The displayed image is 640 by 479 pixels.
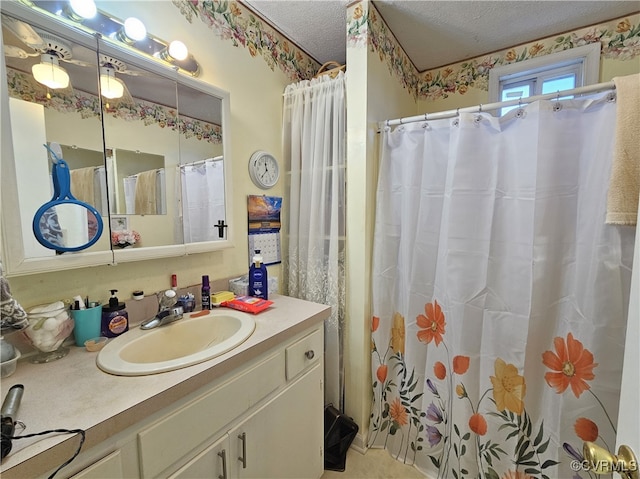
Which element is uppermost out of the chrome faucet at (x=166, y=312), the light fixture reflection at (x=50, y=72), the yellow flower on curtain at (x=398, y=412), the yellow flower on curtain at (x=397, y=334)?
the light fixture reflection at (x=50, y=72)

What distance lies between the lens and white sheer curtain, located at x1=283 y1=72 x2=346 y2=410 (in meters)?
1.53

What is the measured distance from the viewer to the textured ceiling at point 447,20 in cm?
140

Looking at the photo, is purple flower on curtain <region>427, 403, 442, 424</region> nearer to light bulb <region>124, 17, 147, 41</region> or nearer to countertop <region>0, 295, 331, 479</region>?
countertop <region>0, 295, 331, 479</region>

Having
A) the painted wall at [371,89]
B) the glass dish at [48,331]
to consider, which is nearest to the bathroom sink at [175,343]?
the glass dish at [48,331]

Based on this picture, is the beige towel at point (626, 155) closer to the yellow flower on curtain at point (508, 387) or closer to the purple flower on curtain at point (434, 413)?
the yellow flower on curtain at point (508, 387)

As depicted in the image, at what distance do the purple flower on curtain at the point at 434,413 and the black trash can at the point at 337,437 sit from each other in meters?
0.40

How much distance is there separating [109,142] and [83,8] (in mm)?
414

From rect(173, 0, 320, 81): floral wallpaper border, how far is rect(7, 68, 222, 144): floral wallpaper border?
0.46 metres

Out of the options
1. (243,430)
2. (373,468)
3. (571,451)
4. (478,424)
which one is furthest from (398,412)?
(243,430)

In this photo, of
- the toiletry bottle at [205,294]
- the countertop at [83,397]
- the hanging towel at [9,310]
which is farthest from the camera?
the toiletry bottle at [205,294]

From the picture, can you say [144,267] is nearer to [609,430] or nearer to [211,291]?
[211,291]

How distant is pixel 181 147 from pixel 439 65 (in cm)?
183

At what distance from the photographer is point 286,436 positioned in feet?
3.64

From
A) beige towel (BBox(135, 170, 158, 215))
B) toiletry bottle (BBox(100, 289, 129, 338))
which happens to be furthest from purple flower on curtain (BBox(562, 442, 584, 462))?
beige towel (BBox(135, 170, 158, 215))
